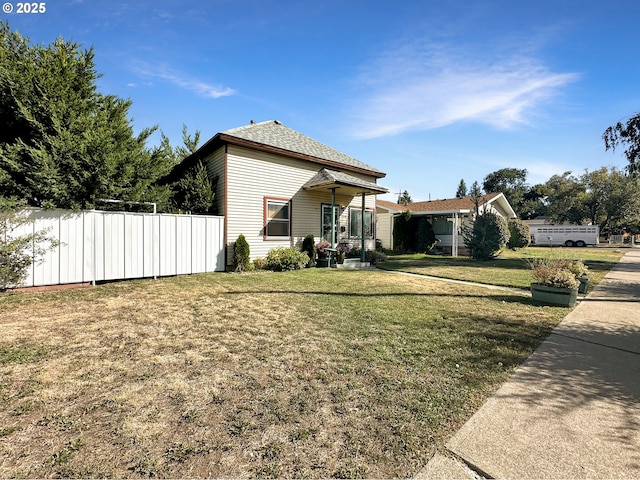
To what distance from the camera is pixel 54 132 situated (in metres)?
7.74

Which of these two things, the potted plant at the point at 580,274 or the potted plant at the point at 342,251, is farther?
the potted plant at the point at 342,251

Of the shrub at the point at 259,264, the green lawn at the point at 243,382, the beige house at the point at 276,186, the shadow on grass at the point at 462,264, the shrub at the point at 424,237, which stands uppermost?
the beige house at the point at 276,186

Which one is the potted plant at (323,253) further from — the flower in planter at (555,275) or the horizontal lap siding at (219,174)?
the flower in planter at (555,275)

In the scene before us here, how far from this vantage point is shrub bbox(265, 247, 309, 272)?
420 inches

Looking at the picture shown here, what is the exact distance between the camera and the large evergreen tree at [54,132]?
7.07 metres

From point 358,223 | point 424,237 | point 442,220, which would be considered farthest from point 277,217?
point 442,220

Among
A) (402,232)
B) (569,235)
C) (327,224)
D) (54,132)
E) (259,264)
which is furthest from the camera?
(569,235)

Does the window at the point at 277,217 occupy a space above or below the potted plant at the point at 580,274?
above

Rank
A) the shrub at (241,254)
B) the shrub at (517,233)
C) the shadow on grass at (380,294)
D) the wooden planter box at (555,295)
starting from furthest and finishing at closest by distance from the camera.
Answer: the shrub at (517,233)
the shrub at (241,254)
the shadow on grass at (380,294)
the wooden planter box at (555,295)

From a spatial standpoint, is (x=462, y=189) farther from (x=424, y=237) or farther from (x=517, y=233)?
(x=424, y=237)

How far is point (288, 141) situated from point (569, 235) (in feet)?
123

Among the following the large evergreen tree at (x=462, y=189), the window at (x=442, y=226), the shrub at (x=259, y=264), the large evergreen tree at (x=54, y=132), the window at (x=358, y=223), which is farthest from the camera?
the large evergreen tree at (x=462, y=189)

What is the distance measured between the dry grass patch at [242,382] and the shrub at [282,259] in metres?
4.74

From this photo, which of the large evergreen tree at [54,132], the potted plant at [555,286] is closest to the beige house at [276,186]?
the large evergreen tree at [54,132]
